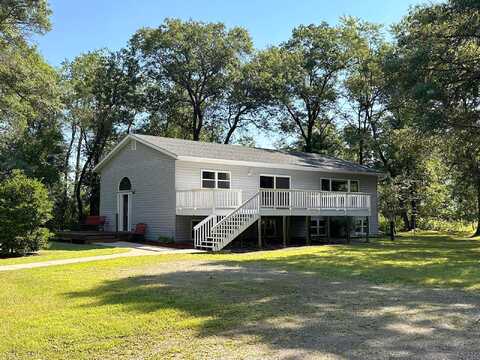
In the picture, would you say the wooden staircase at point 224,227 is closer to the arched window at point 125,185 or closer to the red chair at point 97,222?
the arched window at point 125,185

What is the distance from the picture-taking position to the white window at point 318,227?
25.4 m

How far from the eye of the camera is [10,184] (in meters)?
15.2

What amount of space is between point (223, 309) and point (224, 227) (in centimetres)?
1053

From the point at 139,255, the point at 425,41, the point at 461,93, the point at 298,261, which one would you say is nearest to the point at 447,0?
the point at 425,41

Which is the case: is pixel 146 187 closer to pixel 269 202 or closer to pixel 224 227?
pixel 224 227

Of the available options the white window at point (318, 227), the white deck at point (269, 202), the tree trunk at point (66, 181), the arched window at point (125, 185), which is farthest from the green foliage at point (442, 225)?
the tree trunk at point (66, 181)

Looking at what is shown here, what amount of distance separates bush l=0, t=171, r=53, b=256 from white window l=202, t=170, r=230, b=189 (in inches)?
287

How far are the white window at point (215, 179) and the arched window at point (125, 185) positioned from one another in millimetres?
4320

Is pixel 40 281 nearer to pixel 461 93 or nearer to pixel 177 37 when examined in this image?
pixel 461 93

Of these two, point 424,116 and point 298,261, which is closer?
point 298,261

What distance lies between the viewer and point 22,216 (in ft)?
48.5

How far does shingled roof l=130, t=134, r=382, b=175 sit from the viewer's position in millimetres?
20547

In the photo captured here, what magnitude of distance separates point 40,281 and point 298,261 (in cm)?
714

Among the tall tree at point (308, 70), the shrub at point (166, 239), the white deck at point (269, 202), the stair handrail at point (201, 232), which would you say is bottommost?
the shrub at point (166, 239)
